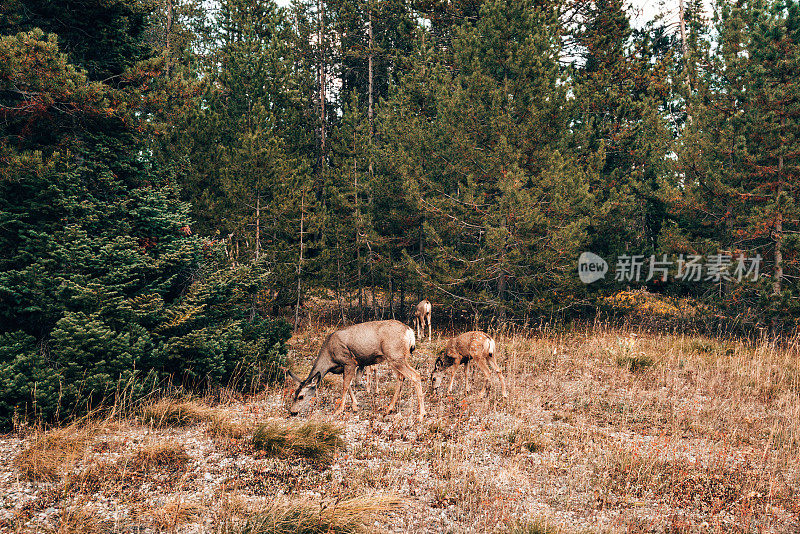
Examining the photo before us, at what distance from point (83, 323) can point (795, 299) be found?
16462mm

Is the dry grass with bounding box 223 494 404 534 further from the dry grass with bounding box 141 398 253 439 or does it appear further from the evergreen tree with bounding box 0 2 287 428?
the evergreen tree with bounding box 0 2 287 428

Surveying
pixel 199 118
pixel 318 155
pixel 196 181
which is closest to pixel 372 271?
pixel 196 181

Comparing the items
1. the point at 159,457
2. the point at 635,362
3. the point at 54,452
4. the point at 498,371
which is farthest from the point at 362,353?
the point at 635,362

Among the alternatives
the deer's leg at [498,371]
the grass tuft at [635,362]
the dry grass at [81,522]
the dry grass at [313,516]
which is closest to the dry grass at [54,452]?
the dry grass at [81,522]

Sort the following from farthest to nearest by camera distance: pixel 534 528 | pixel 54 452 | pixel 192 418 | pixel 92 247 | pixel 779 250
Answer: pixel 779 250
pixel 92 247
pixel 192 418
pixel 54 452
pixel 534 528

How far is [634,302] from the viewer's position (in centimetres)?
1539

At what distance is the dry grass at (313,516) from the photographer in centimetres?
454

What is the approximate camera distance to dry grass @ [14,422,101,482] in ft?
18.6

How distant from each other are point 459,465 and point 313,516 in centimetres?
223

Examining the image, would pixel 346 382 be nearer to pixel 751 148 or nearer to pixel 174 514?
pixel 174 514

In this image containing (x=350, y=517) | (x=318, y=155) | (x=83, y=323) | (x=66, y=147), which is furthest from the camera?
(x=318, y=155)

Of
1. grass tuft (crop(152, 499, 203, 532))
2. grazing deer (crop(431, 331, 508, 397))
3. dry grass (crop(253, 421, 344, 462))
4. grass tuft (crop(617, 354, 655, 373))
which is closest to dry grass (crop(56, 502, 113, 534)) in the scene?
grass tuft (crop(152, 499, 203, 532))

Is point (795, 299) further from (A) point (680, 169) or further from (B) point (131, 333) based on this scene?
(B) point (131, 333)

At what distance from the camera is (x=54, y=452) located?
603 centimetres
